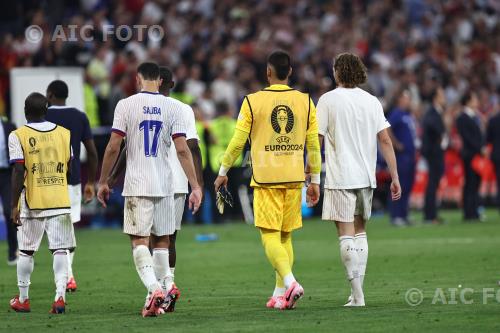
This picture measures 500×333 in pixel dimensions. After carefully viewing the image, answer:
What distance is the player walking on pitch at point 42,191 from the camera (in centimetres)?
1230

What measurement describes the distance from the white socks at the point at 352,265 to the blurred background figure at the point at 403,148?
474 inches

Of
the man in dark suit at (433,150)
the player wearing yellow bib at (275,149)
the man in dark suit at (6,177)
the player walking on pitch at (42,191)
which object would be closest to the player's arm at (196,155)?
the player wearing yellow bib at (275,149)

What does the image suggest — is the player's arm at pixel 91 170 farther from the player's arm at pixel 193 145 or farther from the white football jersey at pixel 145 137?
the white football jersey at pixel 145 137

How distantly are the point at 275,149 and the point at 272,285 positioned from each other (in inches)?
116

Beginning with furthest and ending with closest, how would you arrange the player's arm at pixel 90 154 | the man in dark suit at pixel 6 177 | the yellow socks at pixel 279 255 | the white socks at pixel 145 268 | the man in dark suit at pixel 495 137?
1. the man in dark suit at pixel 495 137
2. the man in dark suit at pixel 6 177
3. the player's arm at pixel 90 154
4. the yellow socks at pixel 279 255
5. the white socks at pixel 145 268

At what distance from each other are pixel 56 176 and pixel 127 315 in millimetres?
1589

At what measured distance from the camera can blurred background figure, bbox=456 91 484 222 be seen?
25812mm

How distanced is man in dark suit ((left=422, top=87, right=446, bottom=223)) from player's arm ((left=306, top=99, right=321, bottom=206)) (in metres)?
12.6

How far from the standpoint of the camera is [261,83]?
29250 mm

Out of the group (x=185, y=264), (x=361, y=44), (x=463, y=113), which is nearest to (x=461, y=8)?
(x=361, y=44)

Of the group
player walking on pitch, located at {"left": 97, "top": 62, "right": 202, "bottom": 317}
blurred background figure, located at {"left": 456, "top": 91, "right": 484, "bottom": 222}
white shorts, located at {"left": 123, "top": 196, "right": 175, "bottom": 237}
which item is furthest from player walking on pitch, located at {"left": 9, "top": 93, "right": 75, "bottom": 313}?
blurred background figure, located at {"left": 456, "top": 91, "right": 484, "bottom": 222}

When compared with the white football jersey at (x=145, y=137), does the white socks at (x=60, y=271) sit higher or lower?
lower

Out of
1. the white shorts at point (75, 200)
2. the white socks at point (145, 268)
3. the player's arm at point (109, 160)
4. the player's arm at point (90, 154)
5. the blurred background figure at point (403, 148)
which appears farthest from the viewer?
the blurred background figure at point (403, 148)

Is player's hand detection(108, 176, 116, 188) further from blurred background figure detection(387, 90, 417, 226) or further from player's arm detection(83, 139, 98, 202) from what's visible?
blurred background figure detection(387, 90, 417, 226)
